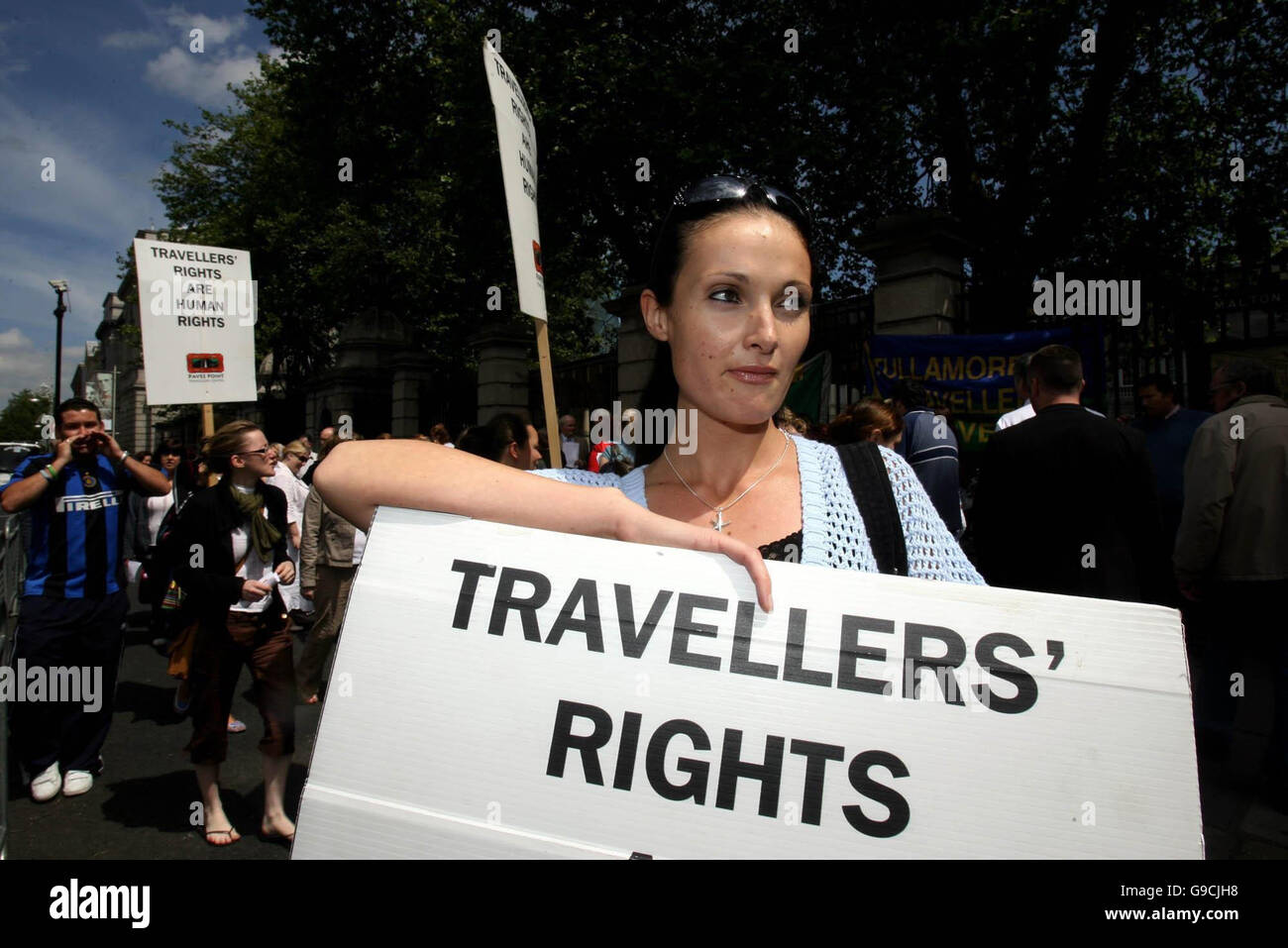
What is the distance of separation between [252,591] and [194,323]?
1.85 m

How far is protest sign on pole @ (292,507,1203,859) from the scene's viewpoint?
42.3 inches

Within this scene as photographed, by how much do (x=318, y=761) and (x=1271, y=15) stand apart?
13811 mm

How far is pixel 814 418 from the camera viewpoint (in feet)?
29.7

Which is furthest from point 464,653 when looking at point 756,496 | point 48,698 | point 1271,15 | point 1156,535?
point 1271,15

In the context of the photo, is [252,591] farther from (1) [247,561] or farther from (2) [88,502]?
(2) [88,502]

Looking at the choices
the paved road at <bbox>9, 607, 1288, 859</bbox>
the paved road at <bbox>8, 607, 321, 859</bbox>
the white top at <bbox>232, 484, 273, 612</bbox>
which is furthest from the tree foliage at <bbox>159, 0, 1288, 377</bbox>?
the paved road at <bbox>8, 607, 321, 859</bbox>

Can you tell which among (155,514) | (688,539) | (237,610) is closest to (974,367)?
(237,610)

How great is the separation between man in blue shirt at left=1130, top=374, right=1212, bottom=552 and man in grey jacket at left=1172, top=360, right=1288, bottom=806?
2.97ft

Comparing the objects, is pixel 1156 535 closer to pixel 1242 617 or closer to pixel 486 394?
pixel 1242 617

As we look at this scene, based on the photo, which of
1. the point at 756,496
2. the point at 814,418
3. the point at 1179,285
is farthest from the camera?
the point at 814,418

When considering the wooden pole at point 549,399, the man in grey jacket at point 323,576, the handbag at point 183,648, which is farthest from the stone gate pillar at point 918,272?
the handbag at point 183,648

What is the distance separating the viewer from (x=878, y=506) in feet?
4.66

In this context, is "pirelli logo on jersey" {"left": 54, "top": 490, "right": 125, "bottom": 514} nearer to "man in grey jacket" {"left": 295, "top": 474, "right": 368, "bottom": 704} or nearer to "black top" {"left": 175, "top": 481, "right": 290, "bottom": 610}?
"black top" {"left": 175, "top": 481, "right": 290, "bottom": 610}

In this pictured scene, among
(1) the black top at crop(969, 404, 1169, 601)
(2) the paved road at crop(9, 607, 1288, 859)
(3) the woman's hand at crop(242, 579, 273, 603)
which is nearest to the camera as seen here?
(1) the black top at crop(969, 404, 1169, 601)
